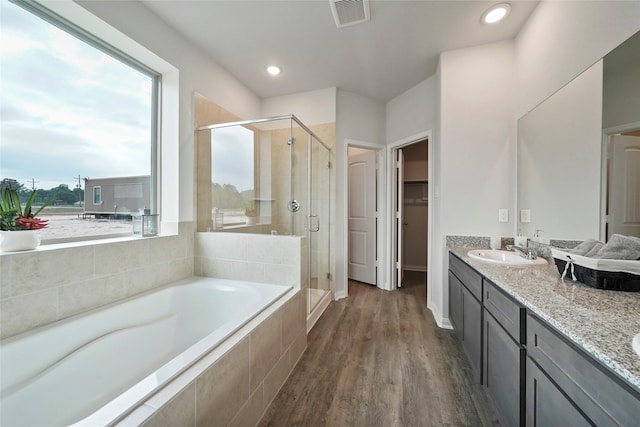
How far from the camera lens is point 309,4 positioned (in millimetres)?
1750

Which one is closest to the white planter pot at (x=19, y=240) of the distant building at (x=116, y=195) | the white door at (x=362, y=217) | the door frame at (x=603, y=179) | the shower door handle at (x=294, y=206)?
the distant building at (x=116, y=195)

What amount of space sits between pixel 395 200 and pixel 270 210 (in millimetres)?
1735

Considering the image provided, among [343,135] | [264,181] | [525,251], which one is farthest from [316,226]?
Answer: [525,251]

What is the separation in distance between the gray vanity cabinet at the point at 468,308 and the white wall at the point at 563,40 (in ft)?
4.53

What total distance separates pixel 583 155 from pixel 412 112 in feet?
5.91

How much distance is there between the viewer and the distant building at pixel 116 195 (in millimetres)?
1698

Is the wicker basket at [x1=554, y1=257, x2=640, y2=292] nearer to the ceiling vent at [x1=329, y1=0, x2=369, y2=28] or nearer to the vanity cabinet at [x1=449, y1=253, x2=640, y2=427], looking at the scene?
the vanity cabinet at [x1=449, y1=253, x2=640, y2=427]

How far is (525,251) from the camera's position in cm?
186

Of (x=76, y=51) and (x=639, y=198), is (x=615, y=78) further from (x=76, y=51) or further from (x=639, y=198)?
(x=76, y=51)

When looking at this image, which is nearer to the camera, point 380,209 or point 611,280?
point 611,280

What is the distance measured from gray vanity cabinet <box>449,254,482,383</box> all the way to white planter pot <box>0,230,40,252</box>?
2531mm

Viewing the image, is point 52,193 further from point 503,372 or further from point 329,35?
point 503,372

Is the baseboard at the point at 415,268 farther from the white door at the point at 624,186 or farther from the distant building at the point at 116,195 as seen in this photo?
the distant building at the point at 116,195

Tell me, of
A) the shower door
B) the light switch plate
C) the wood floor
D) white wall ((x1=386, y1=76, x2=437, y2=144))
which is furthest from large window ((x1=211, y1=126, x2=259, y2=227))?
the light switch plate
